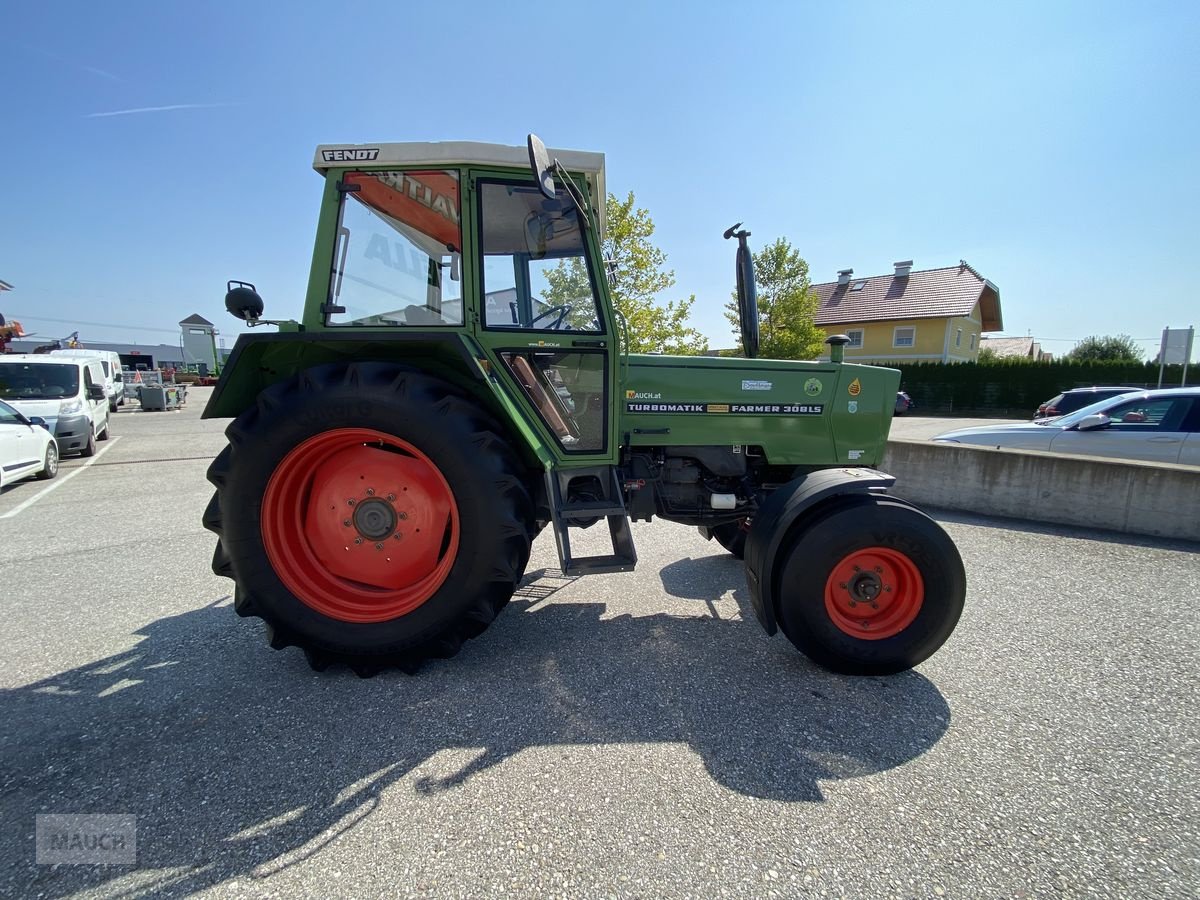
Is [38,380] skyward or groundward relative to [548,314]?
groundward

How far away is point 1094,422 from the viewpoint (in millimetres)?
5895

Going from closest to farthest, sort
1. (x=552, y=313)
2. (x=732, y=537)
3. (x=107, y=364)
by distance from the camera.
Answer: (x=552, y=313)
(x=732, y=537)
(x=107, y=364)

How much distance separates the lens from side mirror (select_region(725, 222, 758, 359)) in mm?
2891

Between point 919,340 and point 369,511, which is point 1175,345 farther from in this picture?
point 919,340

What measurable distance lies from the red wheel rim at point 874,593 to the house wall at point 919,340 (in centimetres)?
2812

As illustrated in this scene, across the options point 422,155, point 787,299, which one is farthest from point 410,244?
point 787,299

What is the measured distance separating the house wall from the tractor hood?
27.3 m

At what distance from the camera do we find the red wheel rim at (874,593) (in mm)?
2443

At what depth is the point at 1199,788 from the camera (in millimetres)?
1823

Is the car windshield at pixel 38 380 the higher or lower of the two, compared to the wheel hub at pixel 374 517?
higher

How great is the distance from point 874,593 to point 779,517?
1.89 ft

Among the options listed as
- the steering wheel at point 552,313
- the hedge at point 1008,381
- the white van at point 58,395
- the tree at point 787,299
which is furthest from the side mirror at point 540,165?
the hedge at point 1008,381

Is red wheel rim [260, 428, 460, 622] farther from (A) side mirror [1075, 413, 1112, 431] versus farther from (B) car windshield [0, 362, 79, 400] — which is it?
(B) car windshield [0, 362, 79, 400]

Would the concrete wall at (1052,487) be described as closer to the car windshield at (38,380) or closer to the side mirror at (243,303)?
the side mirror at (243,303)
